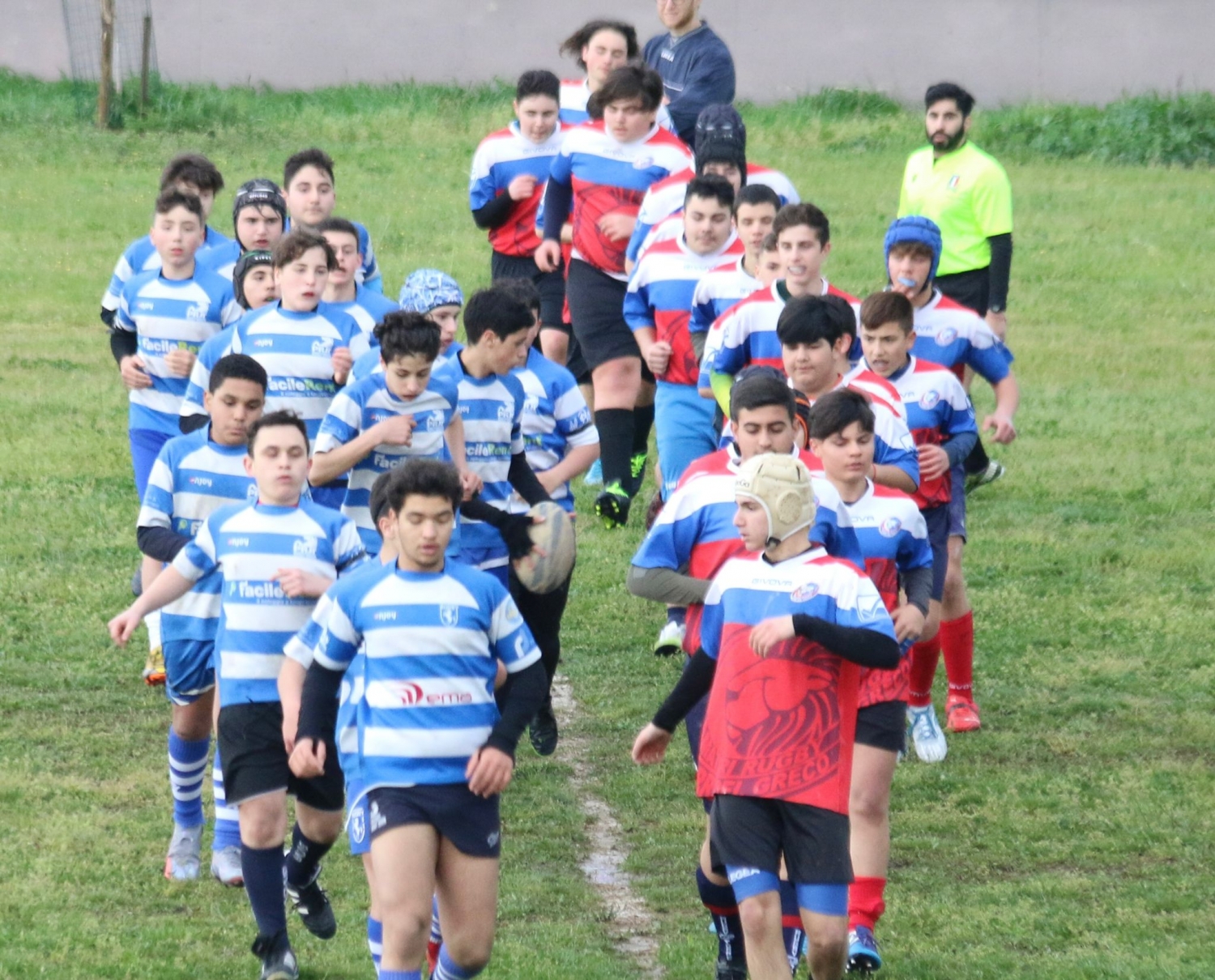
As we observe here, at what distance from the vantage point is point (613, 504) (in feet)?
37.6

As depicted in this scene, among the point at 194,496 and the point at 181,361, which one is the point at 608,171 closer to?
the point at 181,361

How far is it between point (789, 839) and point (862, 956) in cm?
99

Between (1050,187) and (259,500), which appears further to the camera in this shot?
(1050,187)

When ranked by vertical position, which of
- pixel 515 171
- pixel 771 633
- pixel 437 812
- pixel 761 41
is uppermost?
pixel 761 41

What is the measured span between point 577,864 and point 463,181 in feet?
51.2

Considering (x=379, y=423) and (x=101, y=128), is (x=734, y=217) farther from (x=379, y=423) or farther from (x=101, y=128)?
(x=101, y=128)

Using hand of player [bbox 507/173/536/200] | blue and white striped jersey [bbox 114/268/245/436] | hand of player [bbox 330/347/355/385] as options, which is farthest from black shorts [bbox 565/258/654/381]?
hand of player [bbox 330/347/355/385]

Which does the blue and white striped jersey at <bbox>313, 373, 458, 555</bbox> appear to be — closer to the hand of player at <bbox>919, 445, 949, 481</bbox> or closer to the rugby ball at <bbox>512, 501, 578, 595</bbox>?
the rugby ball at <bbox>512, 501, 578, 595</bbox>

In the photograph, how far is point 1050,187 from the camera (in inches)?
876

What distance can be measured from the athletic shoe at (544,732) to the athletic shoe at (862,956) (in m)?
2.48

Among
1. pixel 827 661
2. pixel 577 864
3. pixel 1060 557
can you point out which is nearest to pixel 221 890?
pixel 577 864

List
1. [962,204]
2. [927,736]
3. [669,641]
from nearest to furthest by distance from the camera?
1. [927,736]
2. [669,641]
3. [962,204]

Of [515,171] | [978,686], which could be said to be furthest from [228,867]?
[515,171]

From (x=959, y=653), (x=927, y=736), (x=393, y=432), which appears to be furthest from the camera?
(x=959, y=653)
